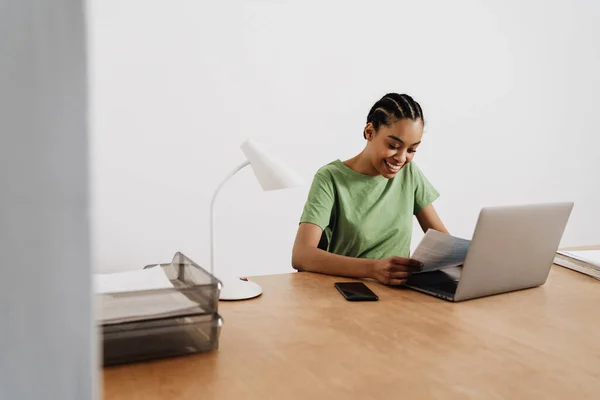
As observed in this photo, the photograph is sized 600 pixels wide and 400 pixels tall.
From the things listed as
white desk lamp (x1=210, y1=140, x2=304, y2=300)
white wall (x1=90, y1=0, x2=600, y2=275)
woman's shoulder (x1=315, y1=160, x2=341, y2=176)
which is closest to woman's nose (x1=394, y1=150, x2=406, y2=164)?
woman's shoulder (x1=315, y1=160, x2=341, y2=176)

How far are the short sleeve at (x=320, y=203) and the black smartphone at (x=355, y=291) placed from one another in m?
0.44

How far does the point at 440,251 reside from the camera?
1.57 m

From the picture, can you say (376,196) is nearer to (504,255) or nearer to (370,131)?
(370,131)

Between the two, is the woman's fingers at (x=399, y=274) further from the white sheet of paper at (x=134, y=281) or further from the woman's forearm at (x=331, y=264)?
the white sheet of paper at (x=134, y=281)

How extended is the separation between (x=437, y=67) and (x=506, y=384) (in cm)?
303

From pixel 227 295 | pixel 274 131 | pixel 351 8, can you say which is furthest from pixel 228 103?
pixel 227 295

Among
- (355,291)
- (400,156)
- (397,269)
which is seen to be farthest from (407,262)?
(400,156)

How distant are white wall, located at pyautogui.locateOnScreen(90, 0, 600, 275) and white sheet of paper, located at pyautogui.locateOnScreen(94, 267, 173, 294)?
165 cm

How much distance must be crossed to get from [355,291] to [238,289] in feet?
0.96

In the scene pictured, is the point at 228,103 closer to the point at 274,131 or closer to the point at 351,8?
the point at 274,131

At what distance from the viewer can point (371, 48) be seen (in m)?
3.56

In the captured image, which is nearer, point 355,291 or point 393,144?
point 355,291

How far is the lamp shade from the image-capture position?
1.39m

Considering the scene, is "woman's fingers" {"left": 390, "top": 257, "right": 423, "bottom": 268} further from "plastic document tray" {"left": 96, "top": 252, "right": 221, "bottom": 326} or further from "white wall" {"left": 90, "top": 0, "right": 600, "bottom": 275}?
"white wall" {"left": 90, "top": 0, "right": 600, "bottom": 275}
